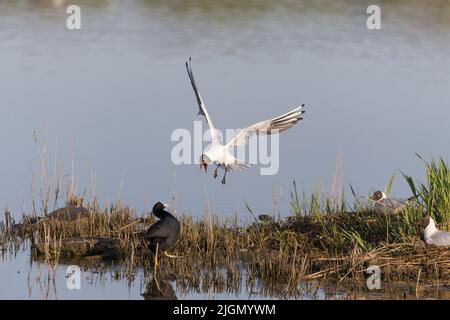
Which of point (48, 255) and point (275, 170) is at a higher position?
point (275, 170)

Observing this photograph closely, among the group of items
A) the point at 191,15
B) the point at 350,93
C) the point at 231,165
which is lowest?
the point at 231,165

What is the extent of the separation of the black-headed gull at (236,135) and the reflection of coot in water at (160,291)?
2.08 metres

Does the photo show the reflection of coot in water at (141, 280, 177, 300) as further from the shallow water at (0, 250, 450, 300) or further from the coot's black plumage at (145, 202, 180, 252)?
the coot's black plumage at (145, 202, 180, 252)

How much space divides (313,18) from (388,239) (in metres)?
18.4

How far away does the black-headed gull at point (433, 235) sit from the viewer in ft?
36.8

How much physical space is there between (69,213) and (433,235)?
12.9 ft

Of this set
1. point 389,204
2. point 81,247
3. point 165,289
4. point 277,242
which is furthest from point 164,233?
point 389,204

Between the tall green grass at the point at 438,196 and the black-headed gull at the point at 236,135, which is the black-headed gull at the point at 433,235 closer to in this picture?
the tall green grass at the point at 438,196

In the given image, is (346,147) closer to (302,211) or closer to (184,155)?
(184,155)

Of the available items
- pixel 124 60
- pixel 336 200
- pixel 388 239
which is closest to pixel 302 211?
pixel 336 200

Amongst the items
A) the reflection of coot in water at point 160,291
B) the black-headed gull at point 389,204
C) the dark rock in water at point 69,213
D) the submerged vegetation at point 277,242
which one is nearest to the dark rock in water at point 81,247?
the submerged vegetation at point 277,242

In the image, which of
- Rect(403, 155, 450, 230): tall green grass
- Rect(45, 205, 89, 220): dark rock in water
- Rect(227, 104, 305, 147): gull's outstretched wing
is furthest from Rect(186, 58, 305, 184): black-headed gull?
Rect(403, 155, 450, 230): tall green grass

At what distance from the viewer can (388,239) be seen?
38.1 ft

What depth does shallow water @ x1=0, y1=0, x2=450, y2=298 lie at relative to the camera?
50.6ft
